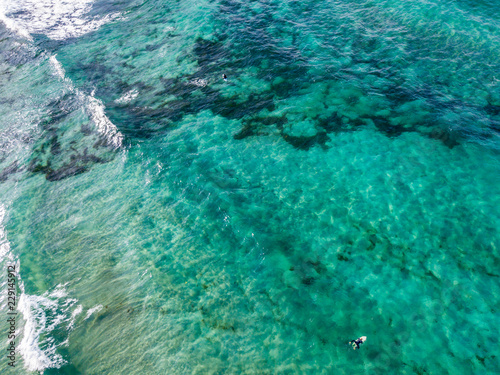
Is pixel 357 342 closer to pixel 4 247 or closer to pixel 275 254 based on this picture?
pixel 275 254

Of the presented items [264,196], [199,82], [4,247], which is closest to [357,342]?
[264,196]

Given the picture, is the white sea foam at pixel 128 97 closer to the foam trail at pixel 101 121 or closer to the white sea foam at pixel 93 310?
the foam trail at pixel 101 121

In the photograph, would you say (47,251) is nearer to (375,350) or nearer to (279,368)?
(279,368)

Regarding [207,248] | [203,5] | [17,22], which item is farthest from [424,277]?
[17,22]

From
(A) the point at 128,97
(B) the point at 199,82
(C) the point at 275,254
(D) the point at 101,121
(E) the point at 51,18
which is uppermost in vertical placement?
(E) the point at 51,18

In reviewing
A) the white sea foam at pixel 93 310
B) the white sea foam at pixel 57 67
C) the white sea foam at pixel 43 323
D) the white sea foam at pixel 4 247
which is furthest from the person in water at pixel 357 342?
the white sea foam at pixel 57 67

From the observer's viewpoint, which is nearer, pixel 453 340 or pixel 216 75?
pixel 453 340
